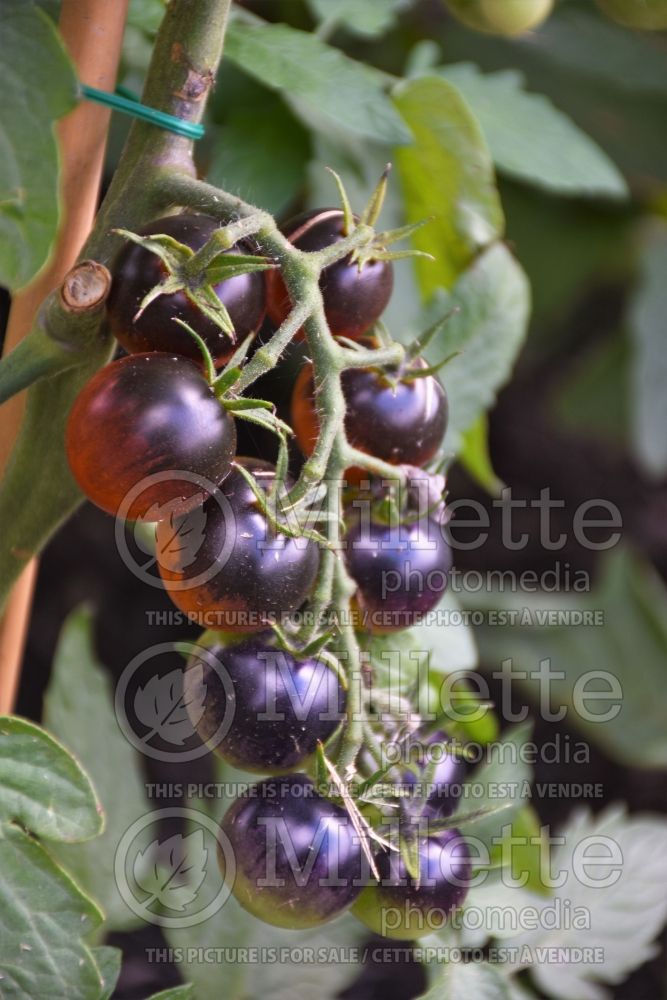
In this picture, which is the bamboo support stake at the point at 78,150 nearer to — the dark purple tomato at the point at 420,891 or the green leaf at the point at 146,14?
the green leaf at the point at 146,14

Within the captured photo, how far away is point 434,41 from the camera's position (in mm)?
1104

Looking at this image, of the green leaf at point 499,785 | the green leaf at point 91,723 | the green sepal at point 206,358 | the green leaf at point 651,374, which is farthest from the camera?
the green leaf at point 651,374

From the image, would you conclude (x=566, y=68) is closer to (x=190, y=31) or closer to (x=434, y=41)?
(x=434, y=41)

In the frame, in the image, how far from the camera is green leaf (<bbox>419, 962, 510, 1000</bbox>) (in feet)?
1.57

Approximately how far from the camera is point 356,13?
658 mm

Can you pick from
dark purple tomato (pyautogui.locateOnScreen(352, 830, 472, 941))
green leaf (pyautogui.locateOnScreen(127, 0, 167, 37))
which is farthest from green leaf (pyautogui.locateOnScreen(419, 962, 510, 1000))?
green leaf (pyautogui.locateOnScreen(127, 0, 167, 37))

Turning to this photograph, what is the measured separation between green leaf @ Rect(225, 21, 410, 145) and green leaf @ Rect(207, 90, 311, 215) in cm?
8

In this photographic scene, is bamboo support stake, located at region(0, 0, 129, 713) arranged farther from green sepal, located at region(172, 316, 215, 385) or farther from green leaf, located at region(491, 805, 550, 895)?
green leaf, located at region(491, 805, 550, 895)

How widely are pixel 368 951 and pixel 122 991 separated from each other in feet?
0.63

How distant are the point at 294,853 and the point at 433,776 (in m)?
0.06

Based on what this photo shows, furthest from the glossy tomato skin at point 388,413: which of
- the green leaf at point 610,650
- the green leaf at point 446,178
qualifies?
the green leaf at point 610,650

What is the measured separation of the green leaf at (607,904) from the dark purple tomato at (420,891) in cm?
18

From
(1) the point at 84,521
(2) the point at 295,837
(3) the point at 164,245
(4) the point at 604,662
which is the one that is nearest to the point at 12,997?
(2) the point at 295,837

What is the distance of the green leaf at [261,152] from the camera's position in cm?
64
